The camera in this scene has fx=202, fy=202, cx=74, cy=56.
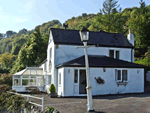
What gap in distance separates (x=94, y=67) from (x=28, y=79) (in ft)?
30.7

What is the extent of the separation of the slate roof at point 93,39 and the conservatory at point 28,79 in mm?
5855

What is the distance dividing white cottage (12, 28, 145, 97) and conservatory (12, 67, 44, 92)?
115 mm

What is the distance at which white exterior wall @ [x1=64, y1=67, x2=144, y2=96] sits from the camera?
736 inches

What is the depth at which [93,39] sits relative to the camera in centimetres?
2342

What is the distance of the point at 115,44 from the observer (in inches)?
934

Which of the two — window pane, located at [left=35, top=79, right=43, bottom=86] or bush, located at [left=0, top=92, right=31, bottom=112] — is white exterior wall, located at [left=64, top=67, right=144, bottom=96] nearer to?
bush, located at [left=0, top=92, right=31, bottom=112]

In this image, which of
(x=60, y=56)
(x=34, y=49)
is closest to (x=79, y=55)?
(x=60, y=56)

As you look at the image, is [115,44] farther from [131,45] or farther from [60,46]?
[60,46]

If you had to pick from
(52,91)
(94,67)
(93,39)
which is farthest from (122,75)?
(52,91)

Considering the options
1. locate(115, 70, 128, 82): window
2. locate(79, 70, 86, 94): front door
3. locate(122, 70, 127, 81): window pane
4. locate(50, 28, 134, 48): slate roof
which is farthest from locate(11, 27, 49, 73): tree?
locate(122, 70, 127, 81): window pane

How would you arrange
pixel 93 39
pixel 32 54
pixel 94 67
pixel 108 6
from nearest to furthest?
pixel 94 67 < pixel 93 39 < pixel 32 54 < pixel 108 6

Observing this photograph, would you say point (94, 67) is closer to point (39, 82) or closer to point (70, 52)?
point (70, 52)

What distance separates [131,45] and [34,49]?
73.4 feet

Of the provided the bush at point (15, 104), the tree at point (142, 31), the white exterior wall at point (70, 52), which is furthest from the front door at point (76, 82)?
the tree at point (142, 31)
